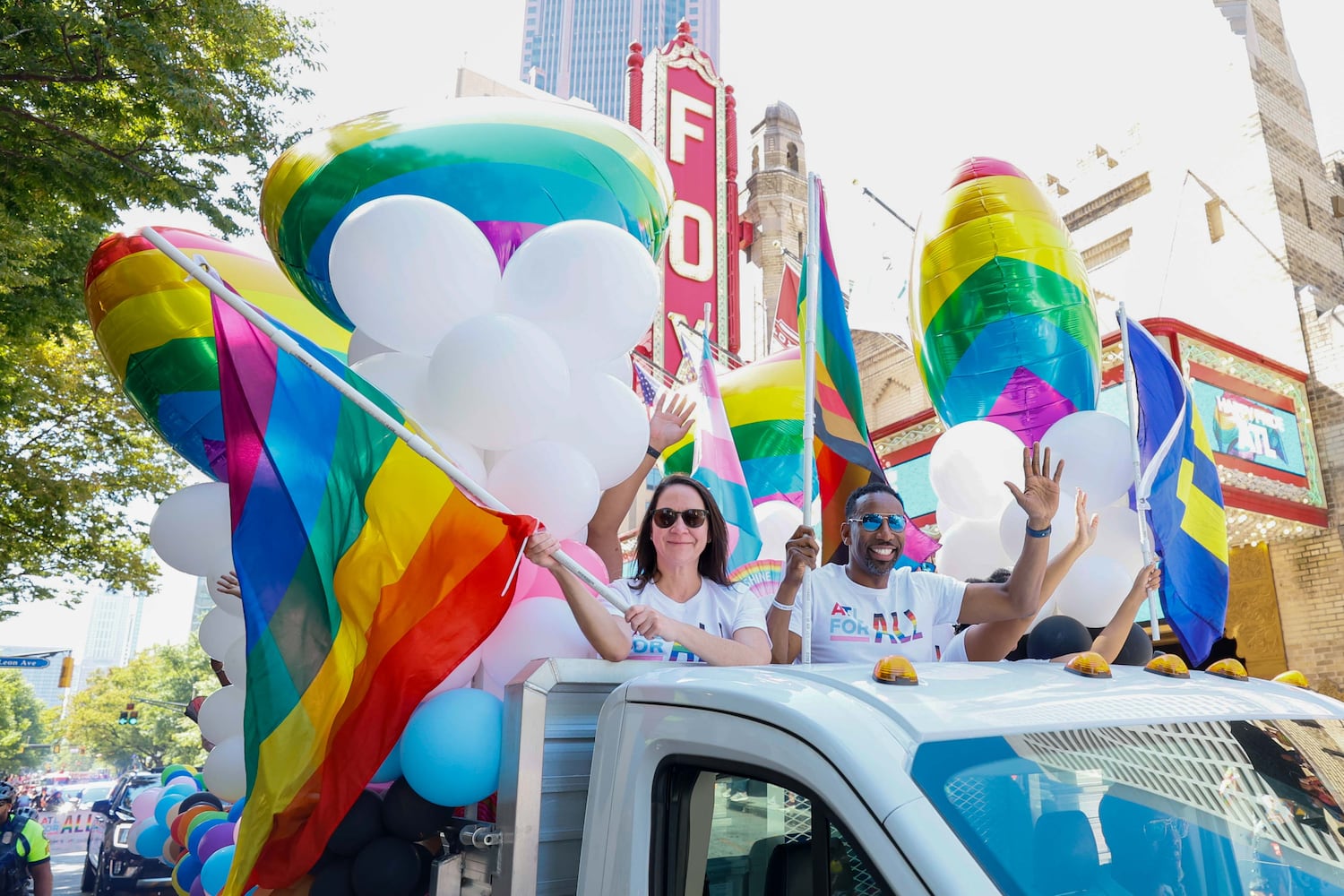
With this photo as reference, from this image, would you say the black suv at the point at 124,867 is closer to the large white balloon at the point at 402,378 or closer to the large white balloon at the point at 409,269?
the large white balloon at the point at 402,378

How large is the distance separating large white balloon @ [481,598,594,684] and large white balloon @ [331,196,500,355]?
132cm

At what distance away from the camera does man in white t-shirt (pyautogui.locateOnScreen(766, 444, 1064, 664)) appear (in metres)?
3.31

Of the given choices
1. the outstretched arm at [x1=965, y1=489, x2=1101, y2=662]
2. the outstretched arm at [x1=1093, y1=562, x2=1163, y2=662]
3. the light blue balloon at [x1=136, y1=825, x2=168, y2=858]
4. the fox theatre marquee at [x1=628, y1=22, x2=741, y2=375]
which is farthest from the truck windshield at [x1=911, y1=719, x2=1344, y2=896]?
the fox theatre marquee at [x1=628, y1=22, x2=741, y2=375]

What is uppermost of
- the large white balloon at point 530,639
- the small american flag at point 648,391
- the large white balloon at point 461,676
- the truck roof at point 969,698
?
the small american flag at point 648,391

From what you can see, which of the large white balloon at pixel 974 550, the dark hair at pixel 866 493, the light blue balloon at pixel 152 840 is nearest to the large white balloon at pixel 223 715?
the dark hair at pixel 866 493

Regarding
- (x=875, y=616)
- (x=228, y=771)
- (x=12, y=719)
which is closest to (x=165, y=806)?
(x=228, y=771)

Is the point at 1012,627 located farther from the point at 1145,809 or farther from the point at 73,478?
the point at 73,478

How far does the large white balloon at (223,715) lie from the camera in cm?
411

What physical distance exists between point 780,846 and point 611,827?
45 centimetres

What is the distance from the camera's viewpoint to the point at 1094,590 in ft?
16.4

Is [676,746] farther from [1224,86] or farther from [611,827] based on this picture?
[1224,86]

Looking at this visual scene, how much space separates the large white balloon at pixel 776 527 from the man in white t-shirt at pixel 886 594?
9.13 feet

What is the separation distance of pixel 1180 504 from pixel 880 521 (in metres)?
2.65

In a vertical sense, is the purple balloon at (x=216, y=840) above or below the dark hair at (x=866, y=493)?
below
